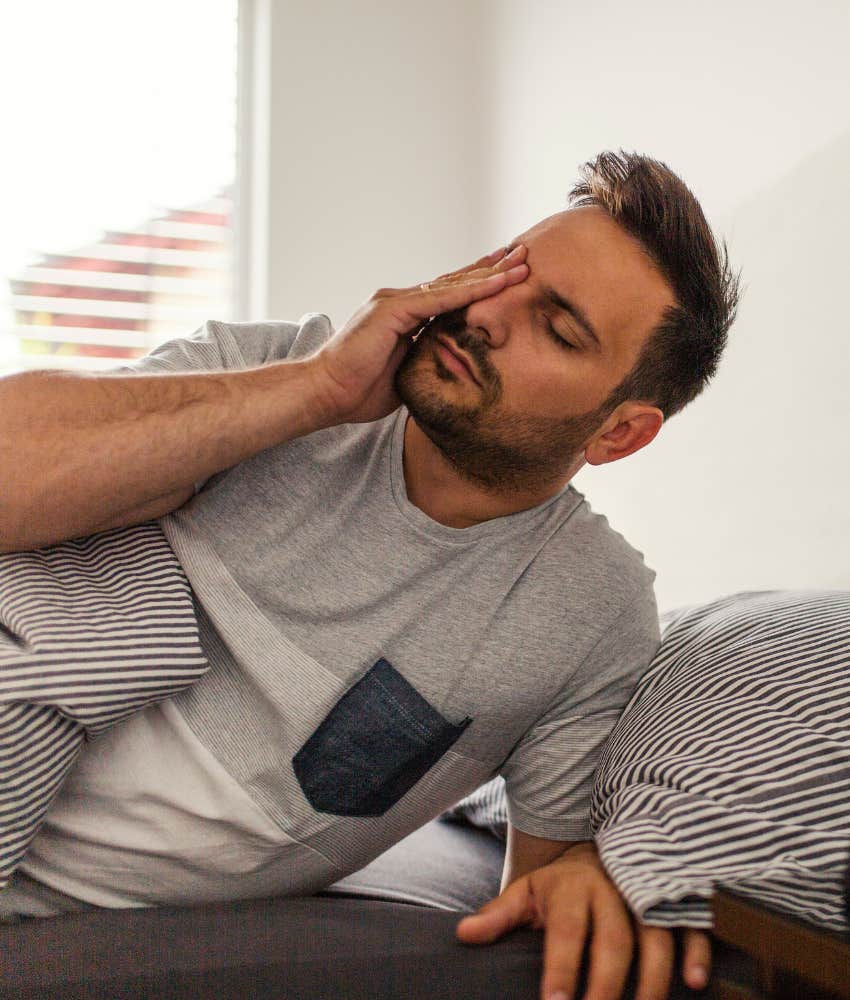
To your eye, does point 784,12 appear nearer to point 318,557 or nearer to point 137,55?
point 318,557

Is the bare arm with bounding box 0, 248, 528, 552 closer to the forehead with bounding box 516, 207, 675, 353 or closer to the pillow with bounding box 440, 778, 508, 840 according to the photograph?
the forehead with bounding box 516, 207, 675, 353

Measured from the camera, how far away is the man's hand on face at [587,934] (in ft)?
2.54

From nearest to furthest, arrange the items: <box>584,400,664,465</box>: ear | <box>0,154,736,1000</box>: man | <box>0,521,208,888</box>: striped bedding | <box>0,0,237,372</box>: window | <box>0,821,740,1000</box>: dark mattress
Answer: <box>0,821,740,1000</box>: dark mattress
<box>0,521,208,888</box>: striped bedding
<box>0,154,736,1000</box>: man
<box>584,400,664,465</box>: ear
<box>0,0,237,372</box>: window

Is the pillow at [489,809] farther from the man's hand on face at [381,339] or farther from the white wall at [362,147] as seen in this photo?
the white wall at [362,147]

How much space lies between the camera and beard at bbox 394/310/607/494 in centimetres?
119

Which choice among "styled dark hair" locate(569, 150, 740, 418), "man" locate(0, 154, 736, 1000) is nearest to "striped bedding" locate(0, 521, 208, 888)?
"man" locate(0, 154, 736, 1000)

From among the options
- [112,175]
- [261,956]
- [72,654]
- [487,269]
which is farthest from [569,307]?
[112,175]

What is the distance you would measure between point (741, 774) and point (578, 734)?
326 millimetres

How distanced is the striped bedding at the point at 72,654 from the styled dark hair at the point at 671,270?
61cm

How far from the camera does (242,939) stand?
2.68 ft

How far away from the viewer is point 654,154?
1.84 metres

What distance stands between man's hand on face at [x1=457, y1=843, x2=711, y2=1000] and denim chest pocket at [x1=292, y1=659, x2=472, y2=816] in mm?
246

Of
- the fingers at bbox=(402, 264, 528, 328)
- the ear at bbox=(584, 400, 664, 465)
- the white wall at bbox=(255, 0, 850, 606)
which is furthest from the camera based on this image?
the white wall at bbox=(255, 0, 850, 606)

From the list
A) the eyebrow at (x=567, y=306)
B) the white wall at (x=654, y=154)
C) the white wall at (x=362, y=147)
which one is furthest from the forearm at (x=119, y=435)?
the white wall at (x=362, y=147)
